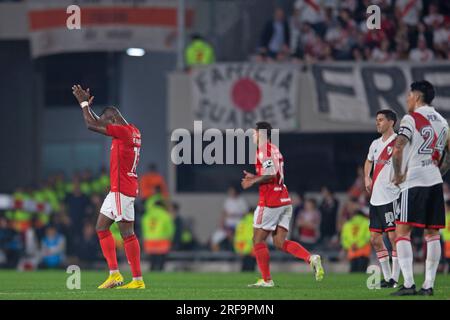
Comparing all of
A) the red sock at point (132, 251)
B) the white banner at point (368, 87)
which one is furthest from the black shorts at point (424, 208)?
the white banner at point (368, 87)

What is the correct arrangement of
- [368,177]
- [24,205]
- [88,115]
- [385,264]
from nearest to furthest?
1. [88,115]
2. [368,177]
3. [385,264]
4. [24,205]

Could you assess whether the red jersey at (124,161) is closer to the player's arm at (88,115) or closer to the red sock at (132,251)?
the player's arm at (88,115)

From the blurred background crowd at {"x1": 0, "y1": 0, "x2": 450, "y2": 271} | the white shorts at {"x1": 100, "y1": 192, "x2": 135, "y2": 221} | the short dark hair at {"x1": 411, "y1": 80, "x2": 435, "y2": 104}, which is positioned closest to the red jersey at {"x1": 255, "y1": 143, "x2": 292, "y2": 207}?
the white shorts at {"x1": 100, "y1": 192, "x2": 135, "y2": 221}

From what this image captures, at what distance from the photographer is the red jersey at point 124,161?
1505 centimetres

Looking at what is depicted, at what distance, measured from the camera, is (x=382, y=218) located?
16.3 meters

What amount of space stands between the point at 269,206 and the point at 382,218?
1524mm

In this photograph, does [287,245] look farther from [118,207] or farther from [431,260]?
[431,260]

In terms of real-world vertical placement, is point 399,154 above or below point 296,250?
above

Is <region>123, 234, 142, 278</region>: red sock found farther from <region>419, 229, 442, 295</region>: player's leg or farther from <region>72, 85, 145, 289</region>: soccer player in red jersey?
<region>419, 229, 442, 295</region>: player's leg

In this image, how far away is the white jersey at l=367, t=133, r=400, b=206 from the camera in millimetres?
16047

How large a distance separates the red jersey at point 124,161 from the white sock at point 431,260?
3.64 meters

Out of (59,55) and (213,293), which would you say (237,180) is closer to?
(59,55)

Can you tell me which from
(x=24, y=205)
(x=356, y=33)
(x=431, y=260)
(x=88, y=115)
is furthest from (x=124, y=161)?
(x=24, y=205)

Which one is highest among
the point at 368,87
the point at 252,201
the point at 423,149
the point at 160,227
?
the point at 368,87
